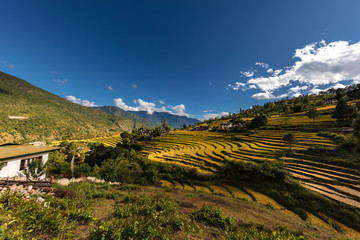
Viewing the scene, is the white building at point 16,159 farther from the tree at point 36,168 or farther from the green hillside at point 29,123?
the green hillside at point 29,123

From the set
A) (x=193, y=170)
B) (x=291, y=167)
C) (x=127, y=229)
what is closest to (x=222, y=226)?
(x=127, y=229)

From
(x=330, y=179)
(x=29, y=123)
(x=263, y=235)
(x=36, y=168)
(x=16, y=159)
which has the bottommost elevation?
(x=330, y=179)

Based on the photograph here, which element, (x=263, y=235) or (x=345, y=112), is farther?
(x=345, y=112)

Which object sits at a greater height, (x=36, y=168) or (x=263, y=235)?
(x=263, y=235)

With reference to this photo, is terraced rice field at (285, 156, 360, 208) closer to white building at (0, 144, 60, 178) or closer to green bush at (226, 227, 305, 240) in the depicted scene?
green bush at (226, 227, 305, 240)

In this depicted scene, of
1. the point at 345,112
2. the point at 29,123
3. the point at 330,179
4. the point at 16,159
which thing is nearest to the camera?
the point at 16,159

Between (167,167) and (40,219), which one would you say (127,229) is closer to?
(40,219)

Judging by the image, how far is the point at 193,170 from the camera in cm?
3309

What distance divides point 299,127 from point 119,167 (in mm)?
70735

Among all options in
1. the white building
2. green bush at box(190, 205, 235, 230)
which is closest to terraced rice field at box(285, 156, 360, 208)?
green bush at box(190, 205, 235, 230)

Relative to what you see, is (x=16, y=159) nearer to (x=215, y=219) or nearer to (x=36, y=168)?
(x=36, y=168)

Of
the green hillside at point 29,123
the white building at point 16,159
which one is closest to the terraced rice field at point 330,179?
the white building at point 16,159

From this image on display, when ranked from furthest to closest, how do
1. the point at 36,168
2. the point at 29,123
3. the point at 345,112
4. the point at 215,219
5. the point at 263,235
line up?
the point at 29,123 → the point at 345,112 → the point at 36,168 → the point at 215,219 → the point at 263,235

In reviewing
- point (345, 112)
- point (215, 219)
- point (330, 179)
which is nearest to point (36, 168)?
point (215, 219)
